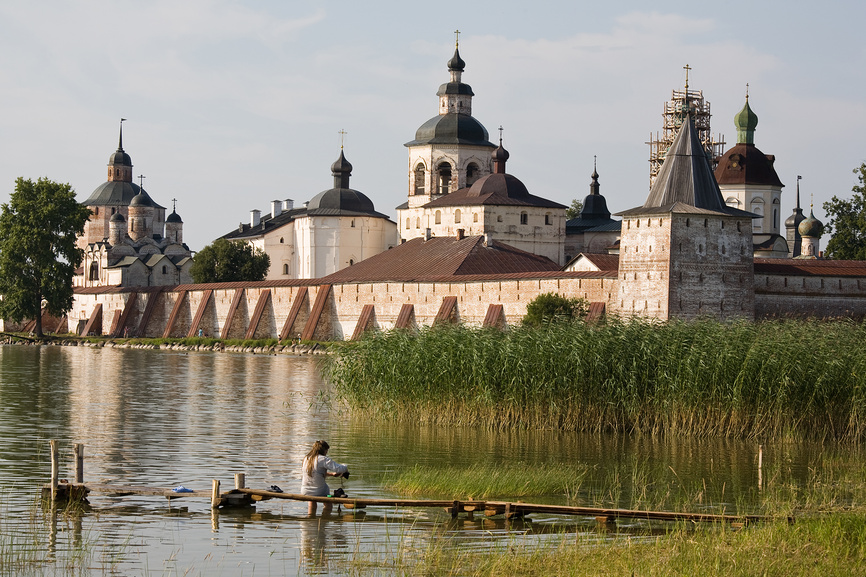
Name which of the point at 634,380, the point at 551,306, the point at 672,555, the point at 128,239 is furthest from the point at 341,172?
the point at 672,555

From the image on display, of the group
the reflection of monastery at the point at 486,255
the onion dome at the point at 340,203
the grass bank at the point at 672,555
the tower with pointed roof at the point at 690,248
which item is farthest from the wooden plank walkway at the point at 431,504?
A: the onion dome at the point at 340,203

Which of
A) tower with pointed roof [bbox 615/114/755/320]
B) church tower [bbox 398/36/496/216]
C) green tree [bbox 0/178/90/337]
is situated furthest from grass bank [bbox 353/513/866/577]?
church tower [bbox 398/36/496/216]

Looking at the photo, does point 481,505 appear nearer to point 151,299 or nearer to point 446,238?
point 446,238

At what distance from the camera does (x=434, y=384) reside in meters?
16.0

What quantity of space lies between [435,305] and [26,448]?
23.9 m

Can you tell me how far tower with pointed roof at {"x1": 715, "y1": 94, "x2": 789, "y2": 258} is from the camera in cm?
5522

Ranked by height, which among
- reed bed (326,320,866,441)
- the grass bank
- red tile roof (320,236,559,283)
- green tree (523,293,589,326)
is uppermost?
red tile roof (320,236,559,283)

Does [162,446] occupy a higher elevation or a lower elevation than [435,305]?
lower

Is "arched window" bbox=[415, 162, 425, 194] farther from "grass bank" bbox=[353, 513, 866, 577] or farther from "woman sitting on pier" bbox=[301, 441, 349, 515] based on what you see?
"grass bank" bbox=[353, 513, 866, 577]

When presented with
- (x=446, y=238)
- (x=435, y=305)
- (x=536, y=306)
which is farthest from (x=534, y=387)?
(x=446, y=238)

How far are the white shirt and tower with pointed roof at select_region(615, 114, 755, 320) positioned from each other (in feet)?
67.7

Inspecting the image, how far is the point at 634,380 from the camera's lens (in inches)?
590

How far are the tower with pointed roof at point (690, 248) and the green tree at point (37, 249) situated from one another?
929 inches

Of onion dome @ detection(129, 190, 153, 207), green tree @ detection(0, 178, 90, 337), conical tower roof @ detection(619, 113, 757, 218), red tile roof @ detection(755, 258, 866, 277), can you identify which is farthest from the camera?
onion dome @ detection(129, 190, 153, 207)
